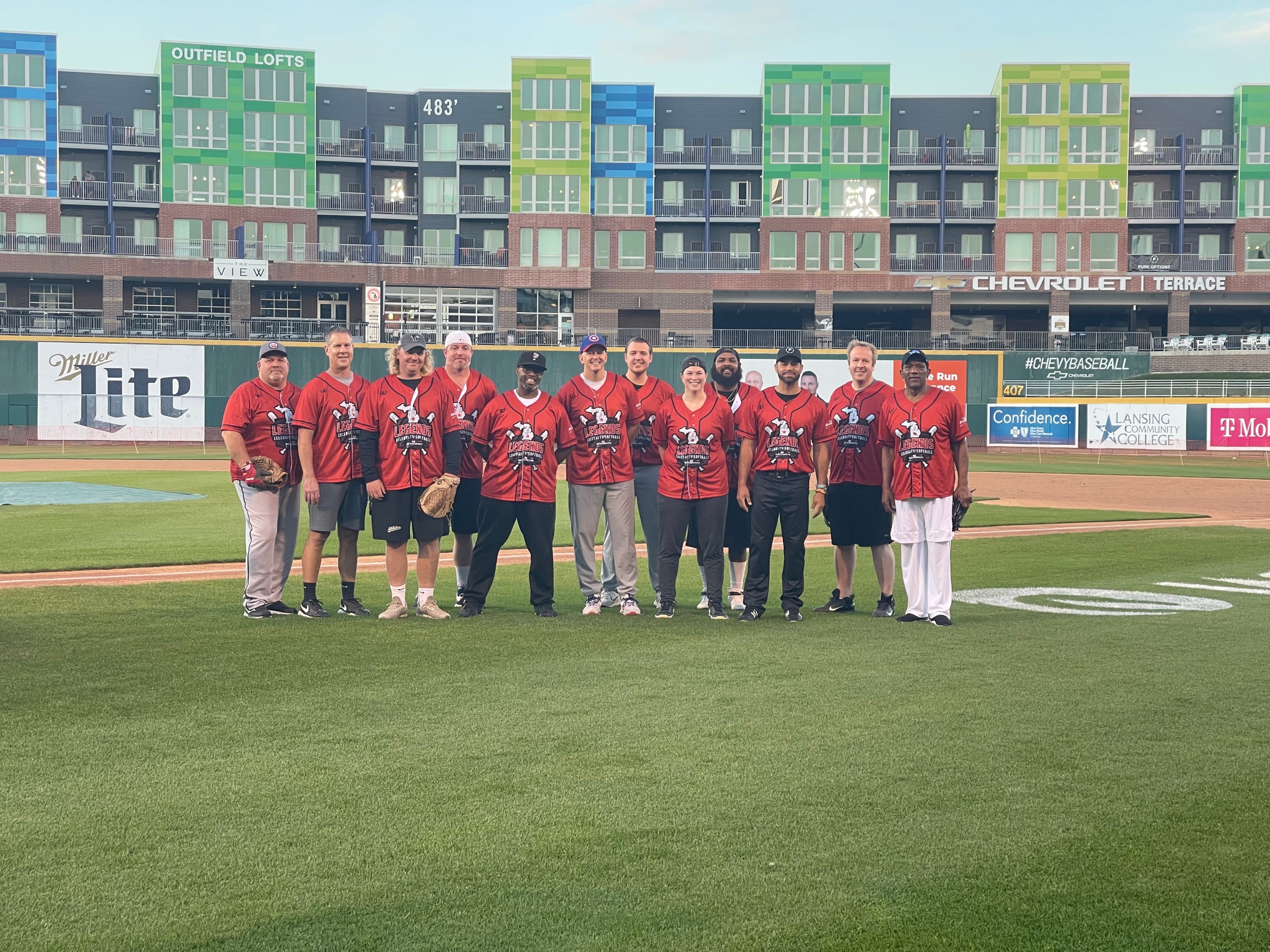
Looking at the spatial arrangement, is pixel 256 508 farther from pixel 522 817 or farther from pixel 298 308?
pixel 298 308

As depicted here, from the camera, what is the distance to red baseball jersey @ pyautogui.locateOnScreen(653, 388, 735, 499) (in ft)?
30.8

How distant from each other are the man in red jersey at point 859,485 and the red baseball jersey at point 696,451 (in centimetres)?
86

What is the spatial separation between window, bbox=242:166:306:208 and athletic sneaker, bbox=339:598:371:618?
188 feet

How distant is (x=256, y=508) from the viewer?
9.33 metres

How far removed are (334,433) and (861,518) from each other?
13.4ft

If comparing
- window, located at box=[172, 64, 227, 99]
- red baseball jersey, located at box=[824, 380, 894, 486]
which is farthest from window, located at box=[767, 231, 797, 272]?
red baseball jersey, located at box=[824, 380, 894, 486]

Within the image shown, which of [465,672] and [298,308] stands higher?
[298,308]

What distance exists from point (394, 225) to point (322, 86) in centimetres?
786

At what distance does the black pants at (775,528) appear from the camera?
935 cm

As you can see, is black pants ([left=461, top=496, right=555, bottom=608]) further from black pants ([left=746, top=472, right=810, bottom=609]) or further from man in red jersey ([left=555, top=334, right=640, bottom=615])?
black pants ([left=746, top=472, right=810, bottom=609])

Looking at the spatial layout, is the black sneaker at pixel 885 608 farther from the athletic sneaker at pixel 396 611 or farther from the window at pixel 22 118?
the window at pixel 22 118

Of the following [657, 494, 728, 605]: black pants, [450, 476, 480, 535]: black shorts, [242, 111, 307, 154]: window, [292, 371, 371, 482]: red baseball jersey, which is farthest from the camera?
[242, 111, 307, 154]: window

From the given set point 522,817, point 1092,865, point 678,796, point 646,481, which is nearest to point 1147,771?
point 1092,865

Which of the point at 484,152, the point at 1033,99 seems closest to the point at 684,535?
the point at 484,152
